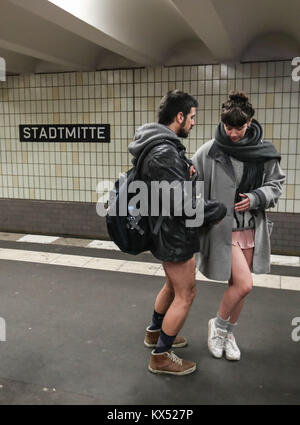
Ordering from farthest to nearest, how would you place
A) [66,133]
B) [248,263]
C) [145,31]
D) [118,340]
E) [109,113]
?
[66,133] < [109,113] < [145,31] < [118,340] < [248,263]

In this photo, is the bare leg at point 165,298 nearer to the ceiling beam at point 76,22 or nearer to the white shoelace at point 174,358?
the white shoelace at point 174,358

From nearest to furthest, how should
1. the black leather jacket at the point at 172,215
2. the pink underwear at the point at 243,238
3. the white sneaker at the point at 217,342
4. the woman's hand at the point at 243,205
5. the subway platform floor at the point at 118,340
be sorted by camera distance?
the black leather jacket at the point at 172,215, the subway platform floor at the point at 118,340, the woman's hand at the point at 243,205, the pink underwear at the point at 243,238, the white sneaker at the point at 217,342

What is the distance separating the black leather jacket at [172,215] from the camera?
2.31 meters

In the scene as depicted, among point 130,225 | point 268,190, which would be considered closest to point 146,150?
point 130,225

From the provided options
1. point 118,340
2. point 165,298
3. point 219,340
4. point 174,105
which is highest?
point 174,105

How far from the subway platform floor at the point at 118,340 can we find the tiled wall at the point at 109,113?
1.52m

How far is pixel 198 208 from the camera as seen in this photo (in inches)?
92.7

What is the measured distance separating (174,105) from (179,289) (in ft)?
3.67

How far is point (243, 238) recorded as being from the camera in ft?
8.85

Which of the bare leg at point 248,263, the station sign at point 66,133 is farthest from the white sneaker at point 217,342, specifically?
the station sign at point 66,133

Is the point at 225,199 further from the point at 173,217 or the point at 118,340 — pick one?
the point at 118,340

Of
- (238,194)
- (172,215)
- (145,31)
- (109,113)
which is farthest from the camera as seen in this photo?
(109,113)
